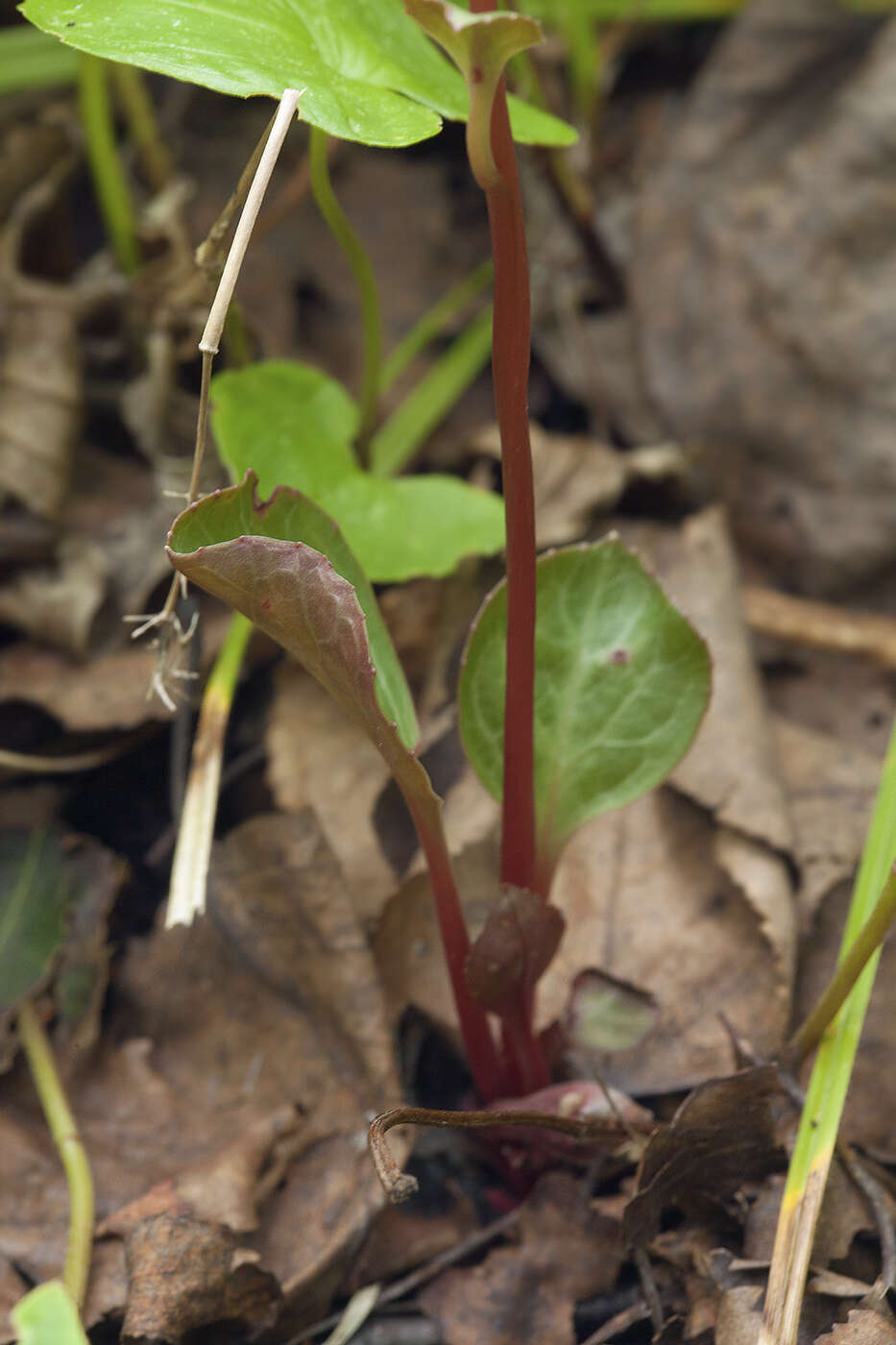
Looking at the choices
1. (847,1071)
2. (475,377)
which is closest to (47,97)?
(475,377)

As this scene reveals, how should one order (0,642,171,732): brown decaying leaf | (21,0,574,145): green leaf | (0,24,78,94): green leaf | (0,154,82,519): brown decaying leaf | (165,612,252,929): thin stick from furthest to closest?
(0,24,78,94): green leaf < (0,154,82,519): brown decaying leaf < (0,642,171,732): brown decaying leaf < (165,612,252,929): thin stick < (21,0,574,145): green leaf

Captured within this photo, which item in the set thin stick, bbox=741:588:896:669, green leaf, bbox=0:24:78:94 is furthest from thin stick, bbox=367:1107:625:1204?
green leaf, bbox=0:24:78:94

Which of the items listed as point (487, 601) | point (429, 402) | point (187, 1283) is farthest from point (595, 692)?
point (429, 402)

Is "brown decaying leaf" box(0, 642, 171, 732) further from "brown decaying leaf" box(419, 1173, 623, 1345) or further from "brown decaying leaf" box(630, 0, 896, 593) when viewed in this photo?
"brown decaying leaf" box(630, 0, 896, 593)

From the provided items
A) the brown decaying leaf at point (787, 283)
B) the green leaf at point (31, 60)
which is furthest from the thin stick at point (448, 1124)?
the green leaf at point (31, 60)

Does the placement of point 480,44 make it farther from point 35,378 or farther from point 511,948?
point 35,378

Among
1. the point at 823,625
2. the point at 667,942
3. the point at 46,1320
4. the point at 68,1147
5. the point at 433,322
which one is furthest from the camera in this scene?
the point at 433,322

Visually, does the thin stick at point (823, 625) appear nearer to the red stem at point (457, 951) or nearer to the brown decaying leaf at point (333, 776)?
the brown decaying leaf at point (333, 776)
